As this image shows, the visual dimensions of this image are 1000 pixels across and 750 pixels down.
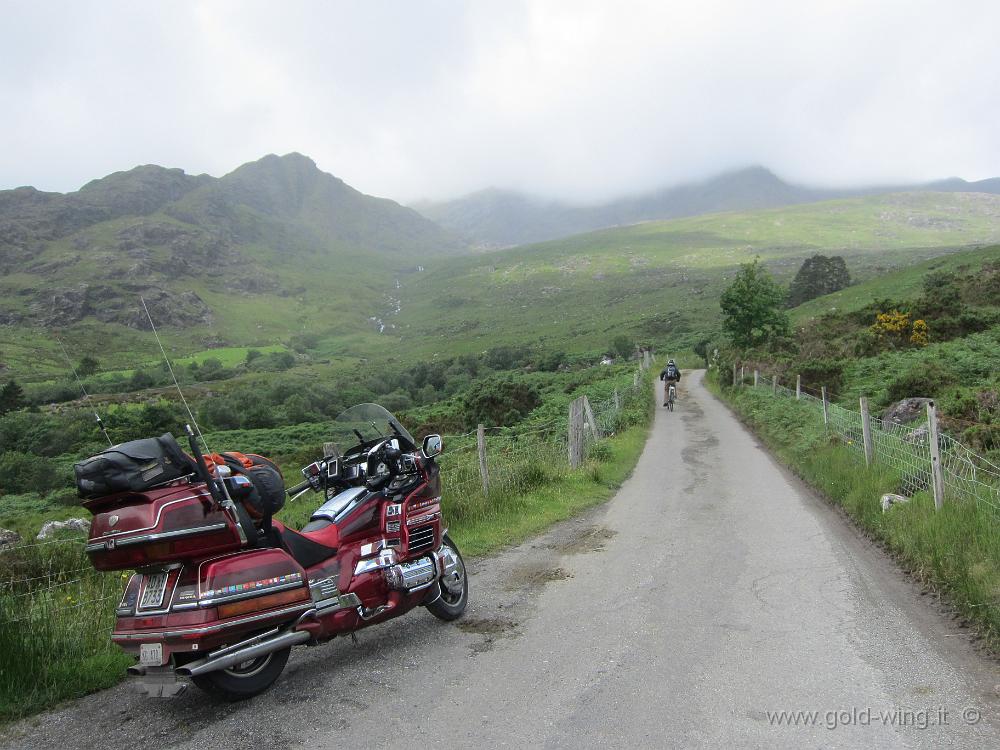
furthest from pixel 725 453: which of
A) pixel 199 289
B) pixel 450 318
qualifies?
pixel 199 289

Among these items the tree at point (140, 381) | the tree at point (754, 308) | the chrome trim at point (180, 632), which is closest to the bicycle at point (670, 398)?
the tree at point (754, 308)

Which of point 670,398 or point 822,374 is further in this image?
point 670,398

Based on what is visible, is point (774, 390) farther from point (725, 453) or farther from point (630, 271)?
point (630, 271)

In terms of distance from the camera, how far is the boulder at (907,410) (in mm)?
15328

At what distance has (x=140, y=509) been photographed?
3760 millimetres

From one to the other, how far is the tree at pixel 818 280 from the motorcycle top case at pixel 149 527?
8362 centimetres

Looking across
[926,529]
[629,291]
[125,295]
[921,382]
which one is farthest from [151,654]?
[629,291]

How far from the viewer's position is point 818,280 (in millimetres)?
79125

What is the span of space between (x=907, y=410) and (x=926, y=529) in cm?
1020

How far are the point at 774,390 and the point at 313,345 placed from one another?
108 metres

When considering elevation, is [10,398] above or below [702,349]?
above

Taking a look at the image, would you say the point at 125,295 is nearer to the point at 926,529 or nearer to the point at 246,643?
the point at 246,643

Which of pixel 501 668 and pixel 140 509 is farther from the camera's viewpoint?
pixel 501 668

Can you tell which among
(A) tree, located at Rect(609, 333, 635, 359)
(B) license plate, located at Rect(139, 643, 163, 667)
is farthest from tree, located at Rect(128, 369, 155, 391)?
(A) tree, located at Rect(609, 333, 635, 359)
